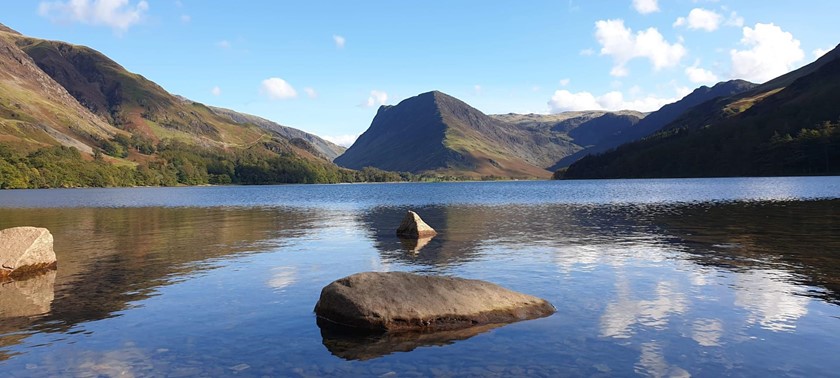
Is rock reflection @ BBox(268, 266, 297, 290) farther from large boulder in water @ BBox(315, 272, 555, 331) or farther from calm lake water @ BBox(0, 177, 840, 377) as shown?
large boulder in water @ BBox(315, 272, 555, 331)

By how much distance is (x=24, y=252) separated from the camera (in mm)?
32750

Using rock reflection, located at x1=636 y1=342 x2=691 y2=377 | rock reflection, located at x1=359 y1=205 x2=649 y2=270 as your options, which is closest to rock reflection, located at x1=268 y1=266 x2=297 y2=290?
rock reflection, located at x1=359 y1=205 x2=649 y2=270

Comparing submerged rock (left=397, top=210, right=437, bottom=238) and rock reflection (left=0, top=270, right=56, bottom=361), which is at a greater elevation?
submerged rock (left=397, top=210, right=437, bottom=238)

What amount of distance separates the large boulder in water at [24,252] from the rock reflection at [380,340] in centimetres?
2377

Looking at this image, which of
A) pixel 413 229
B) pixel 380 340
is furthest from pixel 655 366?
pixel 413 229

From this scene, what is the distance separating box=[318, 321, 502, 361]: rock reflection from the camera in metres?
17.4

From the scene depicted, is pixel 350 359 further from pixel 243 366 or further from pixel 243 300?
pixel 243 300

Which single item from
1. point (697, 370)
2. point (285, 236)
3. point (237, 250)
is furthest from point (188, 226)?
point (697, 370)

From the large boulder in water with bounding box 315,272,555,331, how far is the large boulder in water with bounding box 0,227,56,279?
2253 cm

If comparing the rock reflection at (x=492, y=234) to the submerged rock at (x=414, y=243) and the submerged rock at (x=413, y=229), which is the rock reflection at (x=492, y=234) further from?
the submerged rock at (x=413, y=229)

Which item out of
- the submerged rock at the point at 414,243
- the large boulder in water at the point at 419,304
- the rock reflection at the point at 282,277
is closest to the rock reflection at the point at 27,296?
the rock reflection at the point at 282,277

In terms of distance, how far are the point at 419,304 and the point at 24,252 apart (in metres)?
27.1

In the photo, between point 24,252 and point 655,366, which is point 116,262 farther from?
point 655,366

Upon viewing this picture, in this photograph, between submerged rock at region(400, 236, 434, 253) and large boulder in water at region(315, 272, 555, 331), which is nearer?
large boulder in water at region(315, 272, 555, 331)
